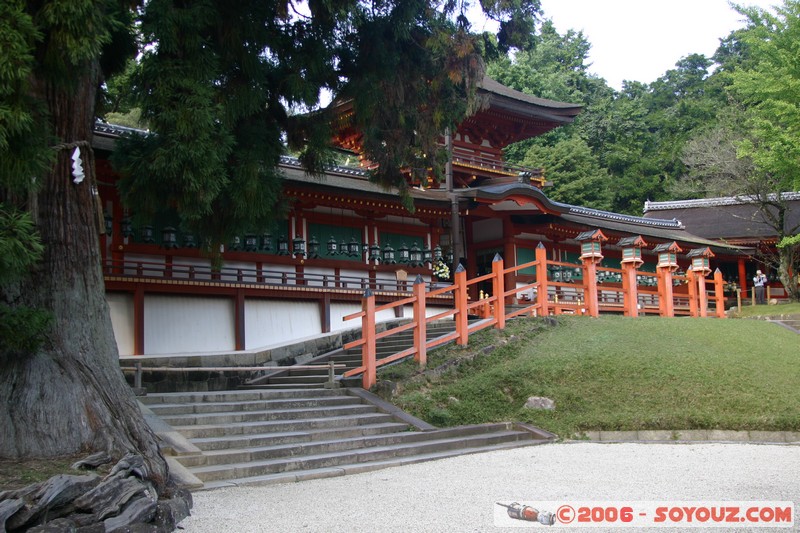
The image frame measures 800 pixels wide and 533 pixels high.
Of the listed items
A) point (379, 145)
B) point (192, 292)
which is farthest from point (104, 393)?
point (192, 292)

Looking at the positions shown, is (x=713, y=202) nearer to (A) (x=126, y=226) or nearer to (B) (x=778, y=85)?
(B) (x=778, y=85)

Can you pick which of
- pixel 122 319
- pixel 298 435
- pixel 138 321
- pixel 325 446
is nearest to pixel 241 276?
pixel 138 321

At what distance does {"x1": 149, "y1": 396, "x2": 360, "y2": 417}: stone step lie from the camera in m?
8.92

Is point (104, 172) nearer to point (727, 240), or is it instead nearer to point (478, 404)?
point (478, 404)

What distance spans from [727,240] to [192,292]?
67.8 feet

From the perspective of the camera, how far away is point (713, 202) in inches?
1186

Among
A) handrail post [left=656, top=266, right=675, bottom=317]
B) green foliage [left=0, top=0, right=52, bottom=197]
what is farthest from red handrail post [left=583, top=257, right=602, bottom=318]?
green foliage [left=0, top=0, right=52, bottom=197]

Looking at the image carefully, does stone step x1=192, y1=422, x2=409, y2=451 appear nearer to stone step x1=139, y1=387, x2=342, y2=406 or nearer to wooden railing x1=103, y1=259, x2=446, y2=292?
stone step x1=139, y1=387, x2=342, y2=406

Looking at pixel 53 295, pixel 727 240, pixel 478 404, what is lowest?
pixel 478 404

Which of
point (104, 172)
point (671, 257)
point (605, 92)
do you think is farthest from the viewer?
point (605, 92)

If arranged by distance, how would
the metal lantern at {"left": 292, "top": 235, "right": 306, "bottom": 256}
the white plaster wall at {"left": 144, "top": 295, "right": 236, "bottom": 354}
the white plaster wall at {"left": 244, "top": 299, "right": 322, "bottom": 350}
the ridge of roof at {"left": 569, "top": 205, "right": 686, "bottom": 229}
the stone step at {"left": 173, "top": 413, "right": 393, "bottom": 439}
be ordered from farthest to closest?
the ridge of roof at {"left": 569, "top": 205, "right": 686, "bottom": 229} < the metal lantern at {"left": 292, "top": 235, "right": 306, "bottom": 256} < the white plaster wall at {"left": 244, "top": 299, "right": 322, "bottom": 350} < the white plaster wall at {"left": 144, "top": 295, "right": 236, "bottom": 354} < the stone step at {"left": 173, "top": 413, "right": 393, "bottom": 439}

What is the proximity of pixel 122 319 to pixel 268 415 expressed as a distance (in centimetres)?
532

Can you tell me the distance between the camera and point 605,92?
42.8 metres

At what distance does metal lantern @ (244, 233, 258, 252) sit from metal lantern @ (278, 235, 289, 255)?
0.86 m
